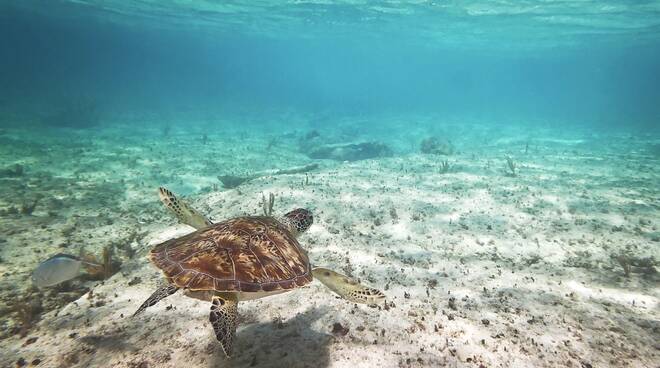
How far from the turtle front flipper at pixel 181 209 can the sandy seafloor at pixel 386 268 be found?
3.81ft

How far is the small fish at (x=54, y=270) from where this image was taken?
15.1 ft

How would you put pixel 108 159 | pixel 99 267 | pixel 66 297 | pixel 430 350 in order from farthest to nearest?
pixel 108 159
pixel 99 267
pixel 66 297
pixel 430 350

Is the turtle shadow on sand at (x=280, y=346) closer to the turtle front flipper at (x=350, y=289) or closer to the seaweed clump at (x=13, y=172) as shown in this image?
the turtle front flipper at (x=350, y=289)

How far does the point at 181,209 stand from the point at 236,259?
68.1 inches

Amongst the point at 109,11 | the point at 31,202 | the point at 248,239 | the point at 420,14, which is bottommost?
the point at 31,202

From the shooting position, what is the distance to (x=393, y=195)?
34.8 feet

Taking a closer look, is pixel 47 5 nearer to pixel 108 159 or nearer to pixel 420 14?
pixel 108 159

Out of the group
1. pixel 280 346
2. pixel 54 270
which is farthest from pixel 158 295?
pixel 54 270

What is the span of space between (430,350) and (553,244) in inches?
214

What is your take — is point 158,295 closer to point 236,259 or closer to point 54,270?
point 236,259

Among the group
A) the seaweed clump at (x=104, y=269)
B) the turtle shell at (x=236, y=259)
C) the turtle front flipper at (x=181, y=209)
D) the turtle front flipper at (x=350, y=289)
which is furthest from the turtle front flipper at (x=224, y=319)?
the seaweed clump at (x=104, y=269)

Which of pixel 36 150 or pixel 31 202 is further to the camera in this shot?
pixel 36 150

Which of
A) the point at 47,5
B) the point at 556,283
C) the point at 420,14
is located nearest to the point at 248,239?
the point at 556,283

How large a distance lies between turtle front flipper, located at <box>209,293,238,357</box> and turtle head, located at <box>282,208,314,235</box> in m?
1.68
